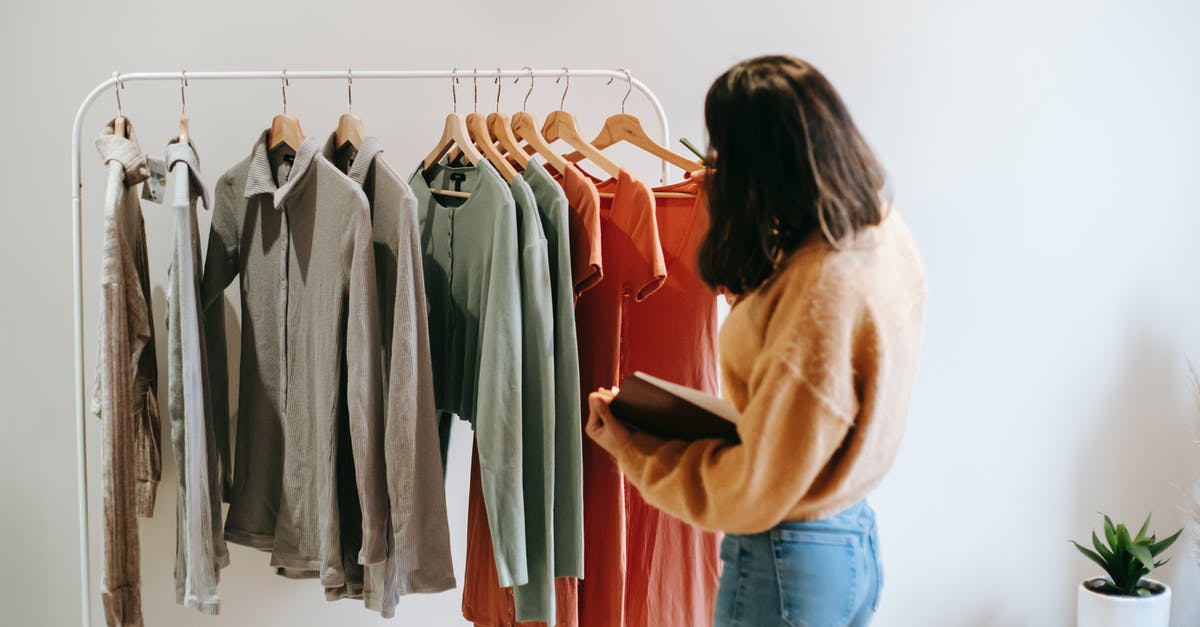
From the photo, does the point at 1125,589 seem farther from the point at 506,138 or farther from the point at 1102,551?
the point at 506,138

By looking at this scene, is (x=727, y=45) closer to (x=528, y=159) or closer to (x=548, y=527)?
(x=528, y=159)

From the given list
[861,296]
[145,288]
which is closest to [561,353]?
[861,296]

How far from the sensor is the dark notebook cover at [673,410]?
1470 mm

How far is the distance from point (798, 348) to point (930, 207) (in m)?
1.67

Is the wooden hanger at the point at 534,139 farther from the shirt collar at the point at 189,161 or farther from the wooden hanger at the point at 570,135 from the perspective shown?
the shirt collar at the point at 189,161

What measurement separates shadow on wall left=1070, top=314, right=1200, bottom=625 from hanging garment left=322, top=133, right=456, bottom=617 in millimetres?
1950

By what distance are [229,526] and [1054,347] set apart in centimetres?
226

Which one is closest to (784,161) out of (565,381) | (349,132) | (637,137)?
(565,381)

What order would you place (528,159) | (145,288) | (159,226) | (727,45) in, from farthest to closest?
(727,45) → (159,226) → (145,288) → (528,159)

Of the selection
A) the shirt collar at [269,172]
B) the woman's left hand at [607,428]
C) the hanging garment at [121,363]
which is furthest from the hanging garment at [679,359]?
A: the hanging garment at [121,363]

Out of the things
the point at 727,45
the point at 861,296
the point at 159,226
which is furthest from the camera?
the point at 727,45

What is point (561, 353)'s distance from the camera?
6.30 ft

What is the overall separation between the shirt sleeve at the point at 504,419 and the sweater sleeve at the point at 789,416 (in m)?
0.57

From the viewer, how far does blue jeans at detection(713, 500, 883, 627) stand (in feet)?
4.58
